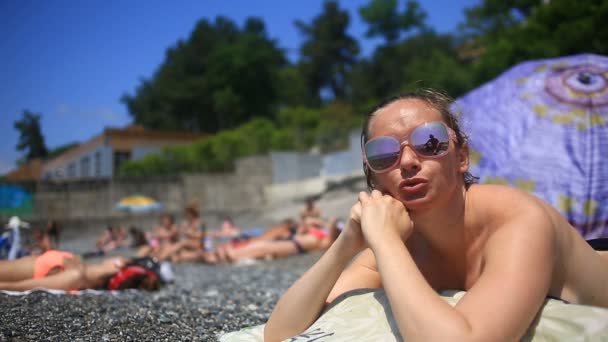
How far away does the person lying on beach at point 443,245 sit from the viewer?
64.2 inches

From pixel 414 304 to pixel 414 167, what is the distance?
57 cm

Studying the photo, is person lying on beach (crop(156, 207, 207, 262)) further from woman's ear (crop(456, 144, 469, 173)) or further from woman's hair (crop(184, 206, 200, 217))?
woman's ear (crop(456, 144, 469, 173))

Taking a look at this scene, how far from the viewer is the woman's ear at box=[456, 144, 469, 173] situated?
212 cm

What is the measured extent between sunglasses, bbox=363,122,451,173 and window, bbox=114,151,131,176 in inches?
1335

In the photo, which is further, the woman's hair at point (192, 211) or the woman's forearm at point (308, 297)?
the woman's hair at point (192, 211)

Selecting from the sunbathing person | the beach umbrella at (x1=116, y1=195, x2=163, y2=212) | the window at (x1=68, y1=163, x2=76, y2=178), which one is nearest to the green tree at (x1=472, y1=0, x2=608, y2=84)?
the sunbathing person

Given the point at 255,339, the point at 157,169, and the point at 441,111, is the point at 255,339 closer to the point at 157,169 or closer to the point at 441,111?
the point at 441,111

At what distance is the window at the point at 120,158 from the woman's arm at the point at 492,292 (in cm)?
3429

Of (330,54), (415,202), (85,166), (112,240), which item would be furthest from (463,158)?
(330,54)

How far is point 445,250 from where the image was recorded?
6.99ft

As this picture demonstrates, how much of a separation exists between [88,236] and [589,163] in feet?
62.5

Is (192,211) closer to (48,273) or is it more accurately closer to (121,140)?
(48,273)

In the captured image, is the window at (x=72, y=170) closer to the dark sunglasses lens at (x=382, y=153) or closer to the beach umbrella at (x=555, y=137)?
the beach umbrella at (x=555, y=137)

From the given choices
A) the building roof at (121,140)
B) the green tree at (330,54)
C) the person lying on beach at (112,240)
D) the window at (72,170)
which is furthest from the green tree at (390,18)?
the person lying on beach at (112,240)
